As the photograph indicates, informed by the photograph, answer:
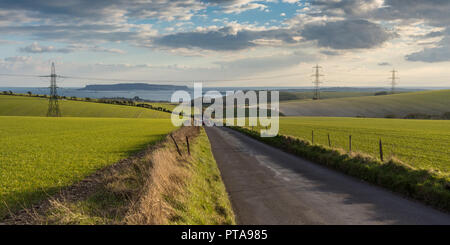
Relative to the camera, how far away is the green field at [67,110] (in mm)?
93750

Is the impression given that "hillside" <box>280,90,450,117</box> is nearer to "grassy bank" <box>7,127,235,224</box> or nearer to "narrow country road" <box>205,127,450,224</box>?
"narrow country road" <box>205,127,450,224</box>

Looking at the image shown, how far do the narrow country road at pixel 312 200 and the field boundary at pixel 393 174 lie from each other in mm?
635

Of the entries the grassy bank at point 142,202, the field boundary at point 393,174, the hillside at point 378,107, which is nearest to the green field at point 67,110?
the hillside at point 378,107

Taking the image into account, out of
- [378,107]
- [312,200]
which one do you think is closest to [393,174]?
[312,200]

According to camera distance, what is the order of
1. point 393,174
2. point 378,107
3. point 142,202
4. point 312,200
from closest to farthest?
1. point 142,202
2. point 312,200
3. point 393,174
4. point 378,107

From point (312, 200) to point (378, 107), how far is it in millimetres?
110961

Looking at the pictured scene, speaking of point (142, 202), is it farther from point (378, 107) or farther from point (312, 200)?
point (378, 107)

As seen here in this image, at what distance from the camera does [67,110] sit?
10081 cm

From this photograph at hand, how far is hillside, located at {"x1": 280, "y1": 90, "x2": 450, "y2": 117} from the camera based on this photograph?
102025 millimetres

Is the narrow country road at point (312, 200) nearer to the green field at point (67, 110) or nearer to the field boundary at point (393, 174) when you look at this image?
the field boundary at point (393, 174)

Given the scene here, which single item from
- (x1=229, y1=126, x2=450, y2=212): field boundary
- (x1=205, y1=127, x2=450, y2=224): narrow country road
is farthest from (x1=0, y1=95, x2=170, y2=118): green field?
(x1=205, y1=127, x2=450, y2=224): narrow country road

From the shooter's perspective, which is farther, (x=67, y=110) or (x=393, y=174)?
(x=67, y=110)

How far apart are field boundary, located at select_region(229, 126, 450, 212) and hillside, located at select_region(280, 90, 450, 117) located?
299ft
